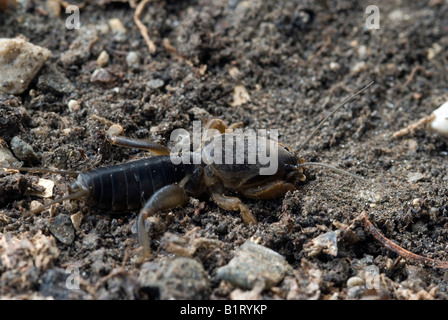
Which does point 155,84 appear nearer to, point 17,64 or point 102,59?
point 102,59

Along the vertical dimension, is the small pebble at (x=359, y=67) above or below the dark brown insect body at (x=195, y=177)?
above

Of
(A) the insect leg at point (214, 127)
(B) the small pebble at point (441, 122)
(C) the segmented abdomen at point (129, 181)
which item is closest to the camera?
(C) the segmented abdomen at point (129, 181)

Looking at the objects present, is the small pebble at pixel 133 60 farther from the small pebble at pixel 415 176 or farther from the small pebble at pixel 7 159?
the small pebble at pixel 415 176

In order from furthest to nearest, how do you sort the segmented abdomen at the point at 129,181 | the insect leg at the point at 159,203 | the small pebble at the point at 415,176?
the small pebble at the point at 415,176 → the segmented abdomen at the point at 129,181 → the insect leg at the point at 159,203

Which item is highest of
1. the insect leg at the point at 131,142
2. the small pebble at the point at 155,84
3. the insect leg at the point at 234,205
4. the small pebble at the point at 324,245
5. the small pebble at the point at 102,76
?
the small pebble at the point at 102,76

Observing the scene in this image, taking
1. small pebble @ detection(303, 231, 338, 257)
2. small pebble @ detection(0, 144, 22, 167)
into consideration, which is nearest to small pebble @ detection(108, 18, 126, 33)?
small pebble @ detection(0, 144, 22, 167)

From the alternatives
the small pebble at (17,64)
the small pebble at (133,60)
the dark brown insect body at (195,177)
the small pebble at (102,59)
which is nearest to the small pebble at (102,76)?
the small pebble at (102,59)

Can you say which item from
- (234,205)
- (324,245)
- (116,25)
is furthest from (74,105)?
(324,245)
